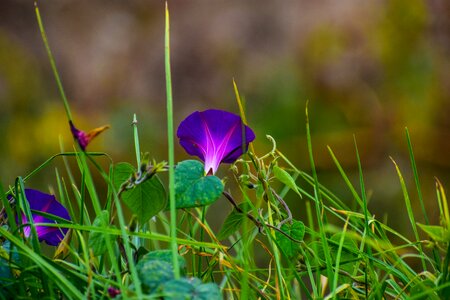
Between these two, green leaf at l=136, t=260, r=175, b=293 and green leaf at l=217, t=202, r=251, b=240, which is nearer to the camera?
green leaf at l=136, t=260, r=175, b=293

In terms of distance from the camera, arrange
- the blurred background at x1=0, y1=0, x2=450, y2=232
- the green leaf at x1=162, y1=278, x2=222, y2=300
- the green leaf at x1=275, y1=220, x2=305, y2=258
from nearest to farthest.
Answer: the green leaf at x1=162, y1=278, x2=222, y2=300 < the green leaf at x1=275, y1=220, x2=305, y2=258 < the blurred background at x1=0, y1=0, x2=450, y2=232

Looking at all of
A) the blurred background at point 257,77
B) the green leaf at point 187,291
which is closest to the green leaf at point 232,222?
the green leaf at point 187,291

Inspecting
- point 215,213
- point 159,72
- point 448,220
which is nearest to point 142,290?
point 448,220

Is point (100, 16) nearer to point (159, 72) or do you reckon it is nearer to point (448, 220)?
point (159, 72)

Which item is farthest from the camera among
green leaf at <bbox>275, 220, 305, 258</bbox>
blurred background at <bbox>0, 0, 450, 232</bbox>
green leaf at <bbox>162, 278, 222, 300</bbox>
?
blurred background at <bbox>0, 0, 450, 232</bbox>

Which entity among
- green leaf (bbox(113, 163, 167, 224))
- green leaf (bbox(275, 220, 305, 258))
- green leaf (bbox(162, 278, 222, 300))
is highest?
green leaf (bbox(113, 163, 167, 224))

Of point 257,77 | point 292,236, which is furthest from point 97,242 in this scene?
point 257,77

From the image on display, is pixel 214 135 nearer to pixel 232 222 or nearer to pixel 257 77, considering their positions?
pixel 232 222

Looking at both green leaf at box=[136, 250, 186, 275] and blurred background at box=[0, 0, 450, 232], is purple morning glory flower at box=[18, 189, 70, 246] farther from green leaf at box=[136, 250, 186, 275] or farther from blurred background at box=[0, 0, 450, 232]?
blurred background at box=[0, 0, 450, 232]

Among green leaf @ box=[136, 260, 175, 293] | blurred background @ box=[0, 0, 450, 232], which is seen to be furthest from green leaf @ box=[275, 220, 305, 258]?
blurred background @ box=[0, 0, 450, 232]
